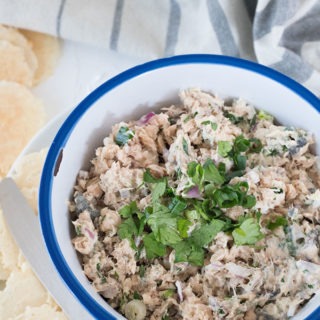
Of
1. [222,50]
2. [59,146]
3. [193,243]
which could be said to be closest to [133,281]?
[193,243]

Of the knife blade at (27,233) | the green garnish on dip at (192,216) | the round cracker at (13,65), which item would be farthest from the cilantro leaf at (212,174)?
the round cracker at (13,65)

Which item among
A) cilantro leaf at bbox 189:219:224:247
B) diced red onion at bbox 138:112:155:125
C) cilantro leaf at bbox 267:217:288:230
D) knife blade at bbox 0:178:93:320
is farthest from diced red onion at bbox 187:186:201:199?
knife blade at bbox 0:178:93:320

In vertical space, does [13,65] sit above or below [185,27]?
below

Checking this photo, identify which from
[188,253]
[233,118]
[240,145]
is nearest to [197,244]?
[188,253]

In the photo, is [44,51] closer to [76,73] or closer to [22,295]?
[76,73]

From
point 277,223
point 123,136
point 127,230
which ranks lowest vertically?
point 127,230

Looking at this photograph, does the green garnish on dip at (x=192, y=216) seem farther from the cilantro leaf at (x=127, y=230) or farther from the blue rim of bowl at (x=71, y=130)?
the blue rim of bowl at (x=71, y=130)

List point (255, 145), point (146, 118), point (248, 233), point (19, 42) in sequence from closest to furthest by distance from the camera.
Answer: point (248, 233), point (255, 145), point (146, 118), point (19, 42)
